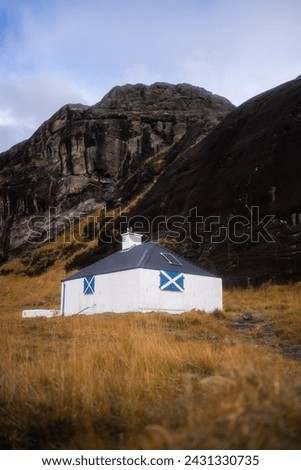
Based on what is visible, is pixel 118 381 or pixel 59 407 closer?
pixel 59 407

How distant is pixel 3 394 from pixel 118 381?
1.11 metres

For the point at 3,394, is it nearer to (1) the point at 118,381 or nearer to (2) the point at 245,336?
(1) the point at 118,381

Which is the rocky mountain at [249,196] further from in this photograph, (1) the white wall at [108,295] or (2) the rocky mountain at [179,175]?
(1) the white wall at [108,295]

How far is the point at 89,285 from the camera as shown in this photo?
2177 cm

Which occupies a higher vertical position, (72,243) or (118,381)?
(72,243)

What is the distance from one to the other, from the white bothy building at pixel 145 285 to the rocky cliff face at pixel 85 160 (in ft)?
Answer: 103

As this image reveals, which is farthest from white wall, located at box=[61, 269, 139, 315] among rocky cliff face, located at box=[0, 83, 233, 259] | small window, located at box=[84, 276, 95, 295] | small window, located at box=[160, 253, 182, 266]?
rocky cliff face, located at box=[0, 83, 233, 259]

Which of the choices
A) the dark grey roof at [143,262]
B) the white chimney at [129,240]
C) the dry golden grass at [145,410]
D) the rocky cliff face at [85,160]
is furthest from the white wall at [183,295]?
the rocky cliff face at [85,160]

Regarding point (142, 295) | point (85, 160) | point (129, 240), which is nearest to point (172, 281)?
point (142, 295)

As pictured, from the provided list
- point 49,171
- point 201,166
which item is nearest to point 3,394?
point 201,166

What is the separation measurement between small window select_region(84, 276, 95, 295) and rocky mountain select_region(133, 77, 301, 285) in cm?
981

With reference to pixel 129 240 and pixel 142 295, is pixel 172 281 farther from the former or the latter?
pixel 129 240

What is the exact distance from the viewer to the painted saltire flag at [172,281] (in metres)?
19.1
